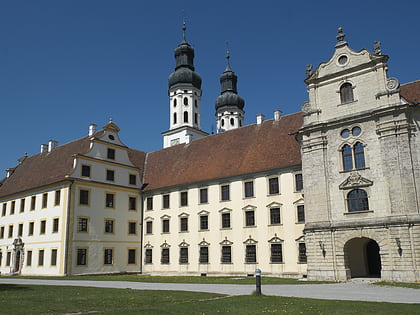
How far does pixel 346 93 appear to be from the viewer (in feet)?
101

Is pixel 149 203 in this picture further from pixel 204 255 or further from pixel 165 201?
pixel 204 255

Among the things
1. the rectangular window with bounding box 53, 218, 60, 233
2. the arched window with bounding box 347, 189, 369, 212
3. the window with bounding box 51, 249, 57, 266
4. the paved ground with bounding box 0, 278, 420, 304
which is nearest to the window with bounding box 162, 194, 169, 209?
the rectangular window with bounding box 53, 218, 60, 233

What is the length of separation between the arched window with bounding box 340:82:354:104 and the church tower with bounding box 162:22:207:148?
36991mm

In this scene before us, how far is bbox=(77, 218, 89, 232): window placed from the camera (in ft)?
129

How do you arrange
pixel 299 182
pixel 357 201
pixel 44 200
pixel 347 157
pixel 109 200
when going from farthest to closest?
pixel 109 200 → pixel 44 200 → pixel 299 182 → pixel 347 157 → pixel 357 201

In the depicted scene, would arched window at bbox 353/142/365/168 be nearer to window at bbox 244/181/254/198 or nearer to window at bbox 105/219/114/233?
window at bbox 244/181/254/198

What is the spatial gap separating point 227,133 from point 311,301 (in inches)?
1183

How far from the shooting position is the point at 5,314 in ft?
39.1

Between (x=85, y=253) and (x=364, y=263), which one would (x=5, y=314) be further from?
(x=85, y=253)

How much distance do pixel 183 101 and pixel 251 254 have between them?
123 ft

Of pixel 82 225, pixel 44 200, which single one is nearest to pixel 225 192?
pixel 82 225

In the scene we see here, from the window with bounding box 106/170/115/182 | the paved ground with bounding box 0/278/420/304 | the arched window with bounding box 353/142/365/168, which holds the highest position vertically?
the window with bounding box 106/170/115/182

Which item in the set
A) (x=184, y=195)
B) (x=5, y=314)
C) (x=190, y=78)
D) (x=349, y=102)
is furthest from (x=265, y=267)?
(x=190, y=78)

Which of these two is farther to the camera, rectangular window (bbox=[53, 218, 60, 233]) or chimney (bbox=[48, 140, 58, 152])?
chimney (bbox=[48, 140, 58, 152])
